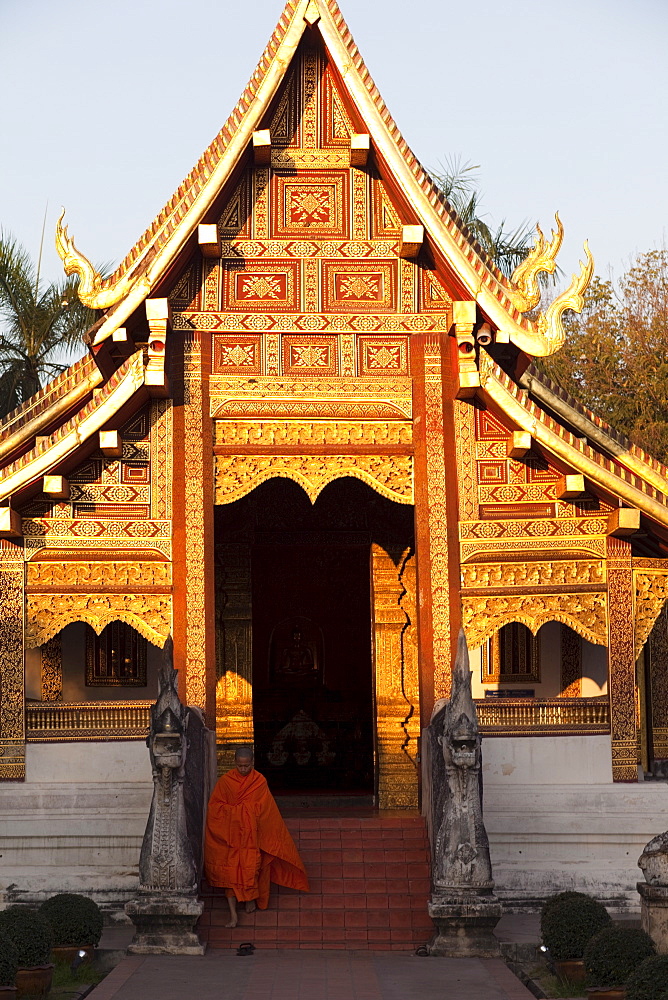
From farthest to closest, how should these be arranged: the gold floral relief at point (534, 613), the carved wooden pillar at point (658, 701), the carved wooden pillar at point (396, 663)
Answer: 1. the carved wooden pillar at point (396, 663)
2. the carved wooden pillar at point (658, 701)
3. the gold floral relief at point (534, 613)

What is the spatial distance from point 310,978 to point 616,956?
1902 mm

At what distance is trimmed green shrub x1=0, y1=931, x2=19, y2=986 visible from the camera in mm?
7215

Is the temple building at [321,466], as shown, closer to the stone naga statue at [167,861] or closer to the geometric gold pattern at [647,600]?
the geometric gold pattern at [647,600]

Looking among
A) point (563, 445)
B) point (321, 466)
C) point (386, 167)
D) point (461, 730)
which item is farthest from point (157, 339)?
point (461, 730)

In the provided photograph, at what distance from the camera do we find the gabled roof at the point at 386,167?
33.7 feet

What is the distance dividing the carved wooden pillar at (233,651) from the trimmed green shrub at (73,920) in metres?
3.97

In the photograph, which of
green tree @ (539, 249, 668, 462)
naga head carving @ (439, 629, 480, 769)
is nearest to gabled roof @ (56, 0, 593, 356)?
naga head carving @ (439, 629, 480, 769)

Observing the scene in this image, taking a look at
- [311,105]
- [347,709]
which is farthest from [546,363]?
[311,105]

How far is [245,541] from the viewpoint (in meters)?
13.4

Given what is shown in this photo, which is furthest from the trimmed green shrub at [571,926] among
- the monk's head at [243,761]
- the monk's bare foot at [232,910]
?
the monk's head at [243,761]

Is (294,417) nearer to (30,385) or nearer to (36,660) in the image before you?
(36,660)

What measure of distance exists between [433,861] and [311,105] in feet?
19.3

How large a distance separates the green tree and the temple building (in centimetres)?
1208

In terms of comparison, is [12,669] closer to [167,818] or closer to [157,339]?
[167,818]
